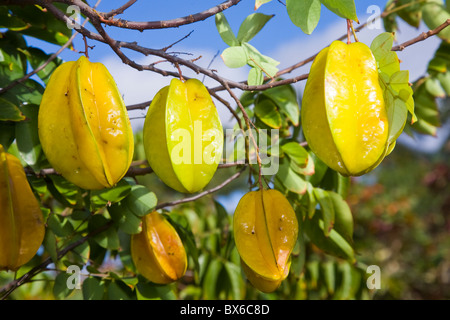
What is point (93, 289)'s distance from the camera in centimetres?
120

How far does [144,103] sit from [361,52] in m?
0.58

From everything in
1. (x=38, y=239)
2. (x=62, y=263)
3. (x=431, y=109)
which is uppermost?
(x=431, y=109)

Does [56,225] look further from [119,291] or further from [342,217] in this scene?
[342,217]

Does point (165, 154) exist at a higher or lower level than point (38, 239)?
higher

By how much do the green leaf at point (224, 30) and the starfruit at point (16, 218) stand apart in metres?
0.53

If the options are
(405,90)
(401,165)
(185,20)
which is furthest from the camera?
(401,165)

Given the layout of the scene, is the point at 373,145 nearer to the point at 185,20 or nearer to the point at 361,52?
the point at 361,52


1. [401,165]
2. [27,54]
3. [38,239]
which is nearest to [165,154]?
[38,239]

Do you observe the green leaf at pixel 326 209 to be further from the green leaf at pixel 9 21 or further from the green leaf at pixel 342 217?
the green leaf at pixel 9 21

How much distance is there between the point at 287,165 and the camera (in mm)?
1262

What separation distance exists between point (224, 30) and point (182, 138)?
36 cm

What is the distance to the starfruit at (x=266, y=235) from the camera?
2.91ft

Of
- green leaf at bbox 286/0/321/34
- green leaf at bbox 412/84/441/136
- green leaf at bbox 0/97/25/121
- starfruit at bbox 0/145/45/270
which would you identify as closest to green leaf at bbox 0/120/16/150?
green leaf at bbox 0/97/25/121

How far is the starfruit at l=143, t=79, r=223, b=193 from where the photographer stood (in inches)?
32.4
